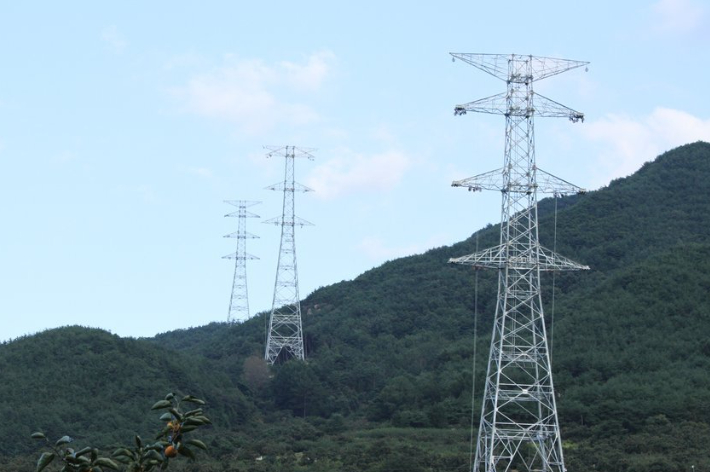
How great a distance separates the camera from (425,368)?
77.4 metres

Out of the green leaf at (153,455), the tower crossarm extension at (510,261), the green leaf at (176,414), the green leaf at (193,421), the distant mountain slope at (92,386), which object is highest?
the tower crossarm extension at (510,261)

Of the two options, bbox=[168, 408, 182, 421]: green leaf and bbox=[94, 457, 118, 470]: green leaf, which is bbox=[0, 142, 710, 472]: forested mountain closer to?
bbox=[168, 408, 182, 421]: green leaf

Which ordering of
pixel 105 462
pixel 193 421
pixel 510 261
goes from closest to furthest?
pixel 105 462 < pixel 193 421 < pixel 510 261

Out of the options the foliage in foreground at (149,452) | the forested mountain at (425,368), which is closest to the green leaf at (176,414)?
the foliage in foreground at (149,452)

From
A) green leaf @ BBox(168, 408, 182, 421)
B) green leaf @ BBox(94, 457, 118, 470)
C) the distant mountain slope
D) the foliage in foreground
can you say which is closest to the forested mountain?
the distant mountain slope

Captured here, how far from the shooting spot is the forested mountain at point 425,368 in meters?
55.5

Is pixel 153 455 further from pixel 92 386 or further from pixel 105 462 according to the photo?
pixel 92 386

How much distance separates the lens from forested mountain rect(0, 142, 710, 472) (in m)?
55.5

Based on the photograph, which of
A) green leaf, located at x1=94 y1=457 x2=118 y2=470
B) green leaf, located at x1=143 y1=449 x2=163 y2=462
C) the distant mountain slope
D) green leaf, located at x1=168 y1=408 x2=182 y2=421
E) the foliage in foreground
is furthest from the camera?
the distant mountain slope

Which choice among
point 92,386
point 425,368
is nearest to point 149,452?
point 92,386

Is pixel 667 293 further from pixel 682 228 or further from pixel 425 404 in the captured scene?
pixel 682 228

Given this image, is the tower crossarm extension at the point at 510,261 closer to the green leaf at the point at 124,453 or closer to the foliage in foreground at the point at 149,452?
the foliage in foreground at the point at 149,452

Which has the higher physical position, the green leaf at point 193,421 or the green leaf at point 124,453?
the green leaf at point 193,421

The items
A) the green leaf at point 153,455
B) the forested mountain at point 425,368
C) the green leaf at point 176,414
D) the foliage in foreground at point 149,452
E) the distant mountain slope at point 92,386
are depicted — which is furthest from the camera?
the distant mountain slope at point 92,386
